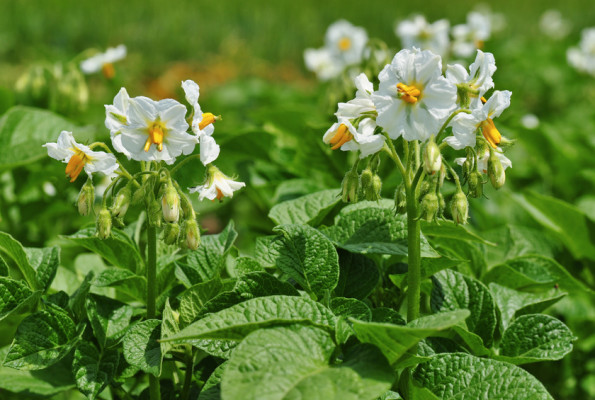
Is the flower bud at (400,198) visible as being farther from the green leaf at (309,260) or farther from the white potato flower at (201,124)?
the white potato flower at (201,124)

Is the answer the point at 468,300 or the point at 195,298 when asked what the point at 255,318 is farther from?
the point at 468,300

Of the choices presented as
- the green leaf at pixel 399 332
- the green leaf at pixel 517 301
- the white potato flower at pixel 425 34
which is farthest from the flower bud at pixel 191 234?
the white potato flower at pixel 425 34

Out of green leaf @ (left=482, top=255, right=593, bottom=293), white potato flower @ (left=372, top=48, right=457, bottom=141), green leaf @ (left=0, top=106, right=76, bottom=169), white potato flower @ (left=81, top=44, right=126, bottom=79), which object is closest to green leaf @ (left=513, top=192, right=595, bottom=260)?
green leaf @ (left=482, top=255, right=593, bottom=293)

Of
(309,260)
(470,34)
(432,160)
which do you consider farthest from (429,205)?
(470,34)

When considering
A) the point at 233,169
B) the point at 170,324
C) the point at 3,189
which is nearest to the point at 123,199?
the point at 170,324

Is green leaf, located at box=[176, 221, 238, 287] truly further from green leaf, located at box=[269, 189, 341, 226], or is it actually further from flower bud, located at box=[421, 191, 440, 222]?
flower bud, located at box=[421, 191, 440, 222]

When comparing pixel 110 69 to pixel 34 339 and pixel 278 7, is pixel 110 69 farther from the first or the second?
pixel 278 7

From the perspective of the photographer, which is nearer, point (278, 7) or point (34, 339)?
point (34, 339)
